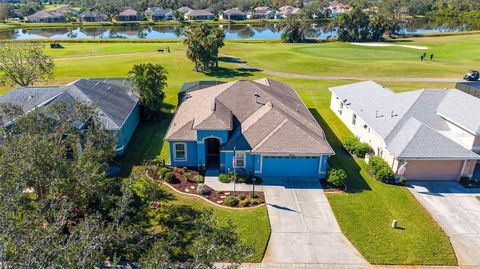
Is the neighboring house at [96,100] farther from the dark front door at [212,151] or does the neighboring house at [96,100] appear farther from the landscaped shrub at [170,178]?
the dark front door at [212,151]

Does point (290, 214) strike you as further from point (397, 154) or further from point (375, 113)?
point (375, 113)

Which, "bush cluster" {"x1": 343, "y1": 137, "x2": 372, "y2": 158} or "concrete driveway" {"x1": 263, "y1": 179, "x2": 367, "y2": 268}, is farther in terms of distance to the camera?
"bush cluster" {"x1": 343, "y1": 137, "x2": 372, "y2": 158}

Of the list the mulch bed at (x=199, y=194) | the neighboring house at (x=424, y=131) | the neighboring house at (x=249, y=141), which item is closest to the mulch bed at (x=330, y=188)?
the neighboring house at (x=249, y=141)

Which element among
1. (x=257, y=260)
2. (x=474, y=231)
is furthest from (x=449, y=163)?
(x=257, y=260)

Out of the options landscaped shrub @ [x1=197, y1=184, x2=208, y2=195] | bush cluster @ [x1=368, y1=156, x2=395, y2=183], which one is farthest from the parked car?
landscaped shrub @ [x1=197, y1=184, x2=208, y2=195]

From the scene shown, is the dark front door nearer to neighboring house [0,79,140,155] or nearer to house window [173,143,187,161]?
house window [173,143,187,161]

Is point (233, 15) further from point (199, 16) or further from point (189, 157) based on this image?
point (189, 157)

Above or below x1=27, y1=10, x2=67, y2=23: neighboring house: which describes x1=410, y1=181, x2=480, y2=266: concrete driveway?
below

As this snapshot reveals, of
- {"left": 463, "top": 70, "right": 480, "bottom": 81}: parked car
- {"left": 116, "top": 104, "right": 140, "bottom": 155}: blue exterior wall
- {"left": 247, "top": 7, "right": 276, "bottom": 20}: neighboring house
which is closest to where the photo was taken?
{"left": 116, "top": 104, "right": 140, "bottom": 155}: blue exterior wall
